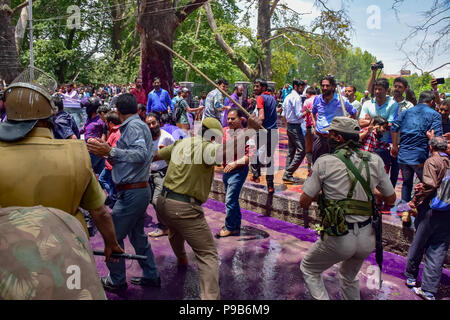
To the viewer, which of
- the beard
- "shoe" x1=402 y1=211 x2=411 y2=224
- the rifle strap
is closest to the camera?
the rifle strap

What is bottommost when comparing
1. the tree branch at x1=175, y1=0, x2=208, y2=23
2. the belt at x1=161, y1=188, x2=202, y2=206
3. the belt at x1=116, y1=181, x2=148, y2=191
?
the belt at x1=161, y1=188, x2=202, y2=206

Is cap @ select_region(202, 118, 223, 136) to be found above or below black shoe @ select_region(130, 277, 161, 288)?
above

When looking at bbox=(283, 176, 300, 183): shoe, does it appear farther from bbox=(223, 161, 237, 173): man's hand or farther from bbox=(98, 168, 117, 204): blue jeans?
bbox=(98, 168, 117, 204): blue jeans

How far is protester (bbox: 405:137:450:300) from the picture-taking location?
399 centimetres

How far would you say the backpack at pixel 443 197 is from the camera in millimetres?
3950

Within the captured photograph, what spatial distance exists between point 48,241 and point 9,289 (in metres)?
0.17

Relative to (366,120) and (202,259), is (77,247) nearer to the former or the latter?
(202,259)

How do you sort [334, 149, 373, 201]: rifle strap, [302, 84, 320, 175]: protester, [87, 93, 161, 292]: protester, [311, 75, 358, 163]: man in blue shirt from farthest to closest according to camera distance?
[302, 84, 320, 175]: protester → [311, 75, 358, 163]: man in blue shirt → [87, 93, 161, 292]: protester → [334, 149, 373, 201]: rifle strap

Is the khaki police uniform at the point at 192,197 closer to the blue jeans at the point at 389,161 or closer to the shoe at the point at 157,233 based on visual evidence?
the shoe at the point at 157,233

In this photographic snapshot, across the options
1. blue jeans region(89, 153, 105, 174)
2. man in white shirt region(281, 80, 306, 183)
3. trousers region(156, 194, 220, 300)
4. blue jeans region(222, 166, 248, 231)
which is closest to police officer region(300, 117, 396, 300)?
trousers region(156, 194, 220, 300)

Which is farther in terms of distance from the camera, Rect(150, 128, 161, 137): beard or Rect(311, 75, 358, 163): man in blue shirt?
Rect(311, 75, 358, 163): man in blue shirt

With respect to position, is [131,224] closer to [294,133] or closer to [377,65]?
[294,133]

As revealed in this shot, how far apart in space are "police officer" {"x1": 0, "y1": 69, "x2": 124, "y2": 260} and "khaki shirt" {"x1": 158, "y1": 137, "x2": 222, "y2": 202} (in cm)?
138

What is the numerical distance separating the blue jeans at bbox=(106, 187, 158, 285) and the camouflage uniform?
96.8 inches
